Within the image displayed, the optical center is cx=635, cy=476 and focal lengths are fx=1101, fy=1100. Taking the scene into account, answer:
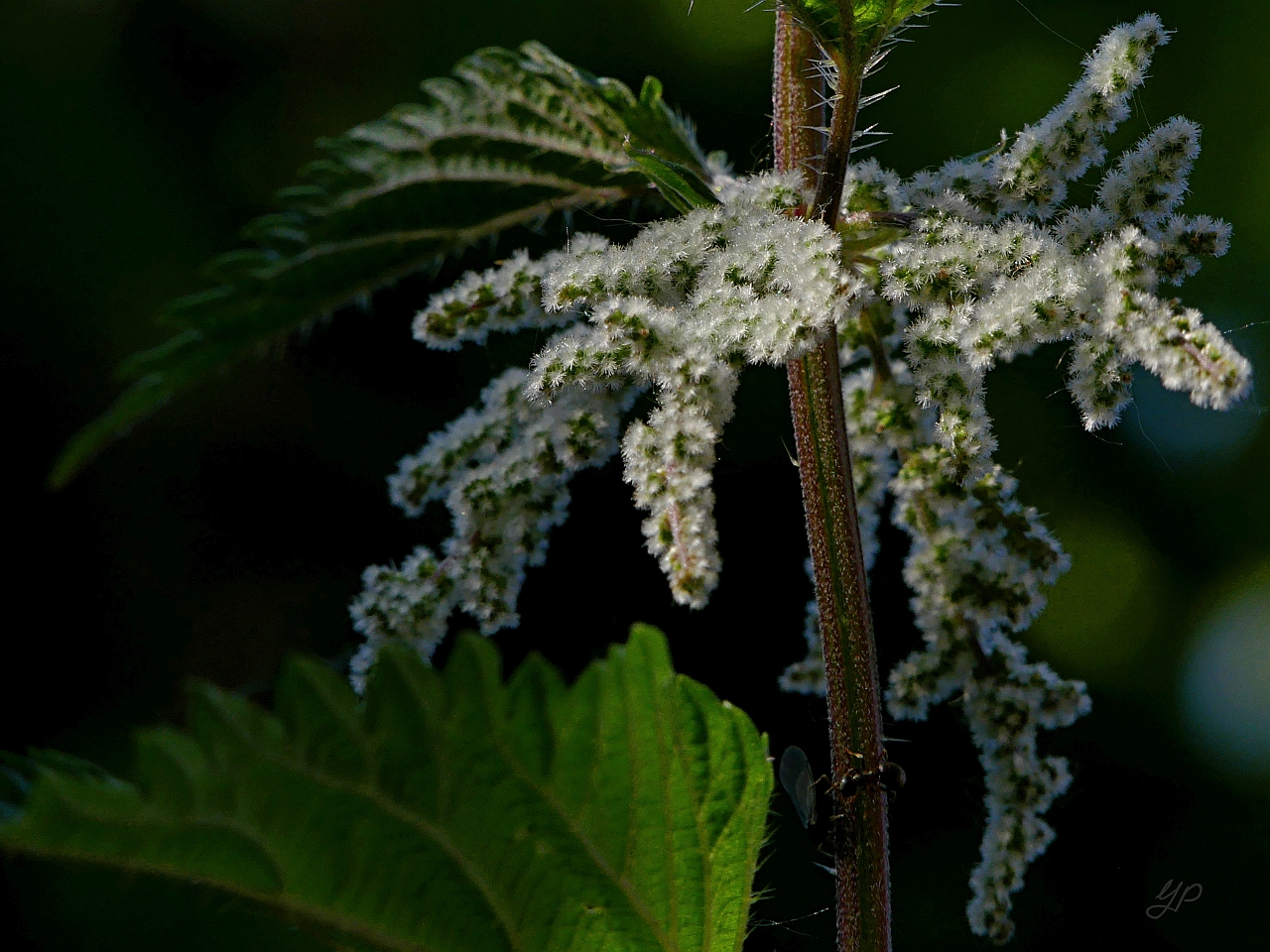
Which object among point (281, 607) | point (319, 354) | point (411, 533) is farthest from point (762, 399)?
point (281, 607)

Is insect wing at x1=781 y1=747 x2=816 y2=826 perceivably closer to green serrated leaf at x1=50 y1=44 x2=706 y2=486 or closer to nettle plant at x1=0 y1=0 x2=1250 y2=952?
nettle plant at x1=0 y1=0 x2=1250 y2=952

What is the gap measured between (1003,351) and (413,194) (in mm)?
385

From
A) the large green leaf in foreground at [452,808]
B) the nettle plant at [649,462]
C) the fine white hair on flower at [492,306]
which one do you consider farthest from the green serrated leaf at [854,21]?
the large green leaf in foreground at [452,808]

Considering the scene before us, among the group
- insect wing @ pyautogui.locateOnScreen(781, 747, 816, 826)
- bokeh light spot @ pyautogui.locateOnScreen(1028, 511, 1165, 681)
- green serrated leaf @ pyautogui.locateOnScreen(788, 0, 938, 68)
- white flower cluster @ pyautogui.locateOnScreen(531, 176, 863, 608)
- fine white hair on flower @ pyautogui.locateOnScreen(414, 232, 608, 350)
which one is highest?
green serrated leaf @ pyautogui.locateOnScreen(788, 0, 938, 68)

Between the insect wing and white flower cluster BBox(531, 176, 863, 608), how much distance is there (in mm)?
152

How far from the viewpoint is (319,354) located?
280 centimetres

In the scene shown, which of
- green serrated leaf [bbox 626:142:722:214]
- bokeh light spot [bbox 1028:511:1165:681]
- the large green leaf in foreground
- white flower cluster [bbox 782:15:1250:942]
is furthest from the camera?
bokeh light spot [bbox 1028:511:1165:681]

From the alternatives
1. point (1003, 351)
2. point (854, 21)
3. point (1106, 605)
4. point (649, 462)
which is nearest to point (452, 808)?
point (649, 462)

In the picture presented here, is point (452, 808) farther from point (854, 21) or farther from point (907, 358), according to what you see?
point (854, 21)

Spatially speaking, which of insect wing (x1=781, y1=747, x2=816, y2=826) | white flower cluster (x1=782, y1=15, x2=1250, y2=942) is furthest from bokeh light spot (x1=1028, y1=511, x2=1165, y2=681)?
insect wing (x1=781, y1=747, x2=816, y2=826)

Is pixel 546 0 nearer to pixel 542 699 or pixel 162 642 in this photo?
pixel 162 642

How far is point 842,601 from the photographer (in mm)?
710

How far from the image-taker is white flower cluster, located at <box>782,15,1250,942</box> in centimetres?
63

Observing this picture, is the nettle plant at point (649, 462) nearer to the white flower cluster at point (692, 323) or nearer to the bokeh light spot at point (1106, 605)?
the white flower cluster at point (692, 323)
